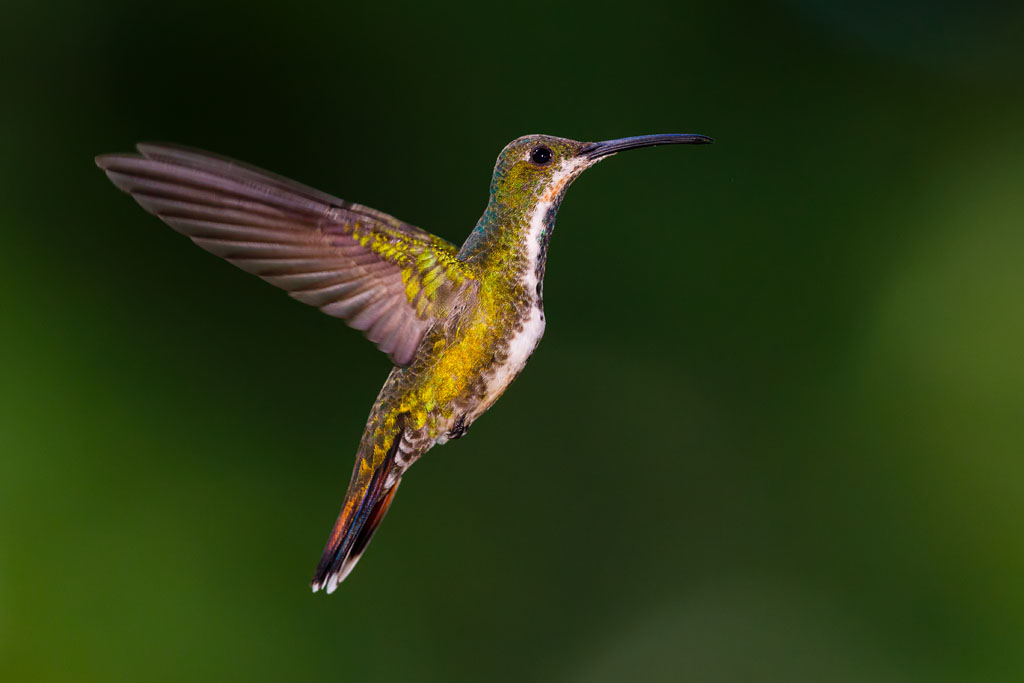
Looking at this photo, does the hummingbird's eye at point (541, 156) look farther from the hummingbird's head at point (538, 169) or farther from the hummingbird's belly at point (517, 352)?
the hummingbird's belly at point (517, 352)

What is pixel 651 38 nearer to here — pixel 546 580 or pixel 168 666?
pixel 546 580

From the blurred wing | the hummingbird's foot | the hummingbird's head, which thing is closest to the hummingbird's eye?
the hummingbird's head

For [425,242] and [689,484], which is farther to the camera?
[689,484]

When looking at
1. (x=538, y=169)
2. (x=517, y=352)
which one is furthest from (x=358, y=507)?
(x=538, y=169)

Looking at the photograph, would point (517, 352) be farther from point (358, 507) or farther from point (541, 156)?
point (358, 507)

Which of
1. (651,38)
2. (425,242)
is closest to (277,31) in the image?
(651,38)

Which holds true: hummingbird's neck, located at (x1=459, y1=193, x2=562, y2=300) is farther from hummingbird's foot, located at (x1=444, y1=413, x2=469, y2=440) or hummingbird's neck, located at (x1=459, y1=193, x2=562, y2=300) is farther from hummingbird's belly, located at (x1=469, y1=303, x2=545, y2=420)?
hummingbird's foot, located at (x1=444, y1=413, x2=469, y2=440)

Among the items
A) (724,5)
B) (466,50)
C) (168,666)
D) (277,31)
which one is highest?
(724,5)

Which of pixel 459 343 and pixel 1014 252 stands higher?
pixel 1014 252
